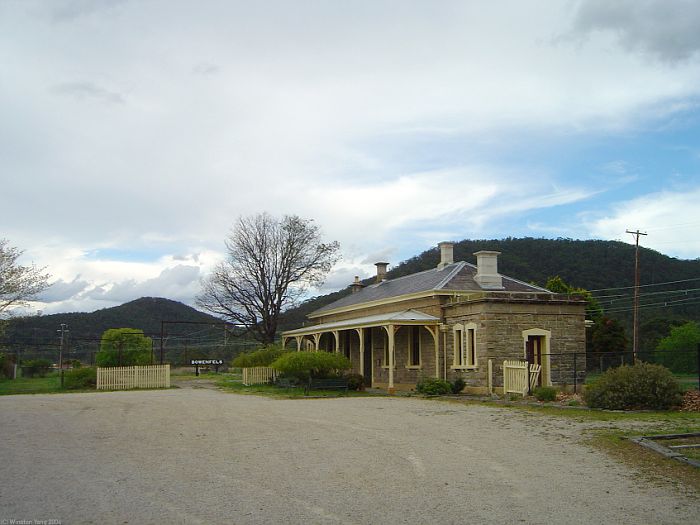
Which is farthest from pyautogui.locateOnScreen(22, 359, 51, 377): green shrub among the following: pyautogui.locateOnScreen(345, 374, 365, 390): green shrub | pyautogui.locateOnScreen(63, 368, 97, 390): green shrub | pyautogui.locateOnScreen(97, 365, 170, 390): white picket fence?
pyautogui.locateOnScreen(345, 374, 365, 390): green shrub

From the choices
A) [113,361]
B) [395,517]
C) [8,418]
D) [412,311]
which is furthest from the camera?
[113,361]

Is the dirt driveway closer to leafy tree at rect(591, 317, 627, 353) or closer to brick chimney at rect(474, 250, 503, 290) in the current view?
brick chimney at rect(474, 250, 503, 290)

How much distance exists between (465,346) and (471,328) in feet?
2.94

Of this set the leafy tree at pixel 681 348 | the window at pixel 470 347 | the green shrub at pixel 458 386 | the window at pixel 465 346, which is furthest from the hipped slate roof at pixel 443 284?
the leafy tree at pixel 681 348

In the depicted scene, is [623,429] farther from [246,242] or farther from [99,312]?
→ [99,312]

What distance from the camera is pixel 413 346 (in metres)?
27.8

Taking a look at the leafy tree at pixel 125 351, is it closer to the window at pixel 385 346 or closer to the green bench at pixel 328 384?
the window at pixel 385 346

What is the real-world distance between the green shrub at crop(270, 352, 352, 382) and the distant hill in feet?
74.6

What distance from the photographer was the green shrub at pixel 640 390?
15.9 metres

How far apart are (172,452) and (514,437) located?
228 inches

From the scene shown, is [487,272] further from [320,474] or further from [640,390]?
[320,474]

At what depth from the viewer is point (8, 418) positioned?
15.7 metres

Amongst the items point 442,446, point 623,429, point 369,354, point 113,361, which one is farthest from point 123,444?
point 113,361

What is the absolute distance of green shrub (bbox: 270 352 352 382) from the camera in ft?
84.7
